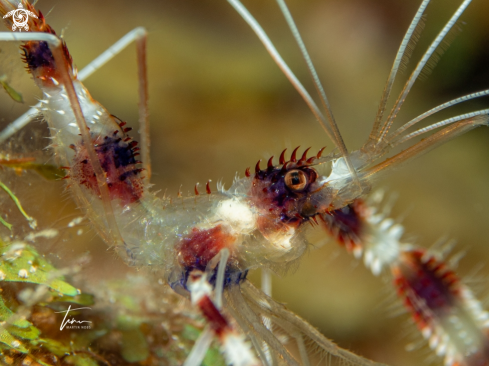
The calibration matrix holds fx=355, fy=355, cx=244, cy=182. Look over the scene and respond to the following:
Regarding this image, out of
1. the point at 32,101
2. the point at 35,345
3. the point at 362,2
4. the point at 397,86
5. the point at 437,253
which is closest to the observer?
the point at 35,345

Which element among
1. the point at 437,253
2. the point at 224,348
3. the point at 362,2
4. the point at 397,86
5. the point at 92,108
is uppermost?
the point at 362,2

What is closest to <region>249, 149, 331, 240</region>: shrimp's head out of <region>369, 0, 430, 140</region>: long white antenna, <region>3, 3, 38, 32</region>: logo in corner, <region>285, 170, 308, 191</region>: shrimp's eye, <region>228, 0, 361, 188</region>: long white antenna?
<region>285, 170, 308, 191</region>: shrimp's eye

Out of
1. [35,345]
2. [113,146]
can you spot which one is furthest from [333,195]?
[35,345]

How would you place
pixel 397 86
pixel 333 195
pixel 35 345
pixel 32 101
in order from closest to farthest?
pixel 35 345 < pixel 333 195 < pixel 32 101 < pixel 397 86

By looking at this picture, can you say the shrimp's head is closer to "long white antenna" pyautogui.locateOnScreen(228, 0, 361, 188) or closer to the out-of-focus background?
"long white antenna" pyautogui.locateOnScreen(228, 0, 361, 188)

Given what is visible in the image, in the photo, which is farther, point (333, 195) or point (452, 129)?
point (333, 195)

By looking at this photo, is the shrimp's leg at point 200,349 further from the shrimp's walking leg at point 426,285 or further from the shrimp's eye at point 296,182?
the shrimp's walking leg at point 426,285

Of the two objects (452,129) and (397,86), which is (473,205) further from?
(452,129)
